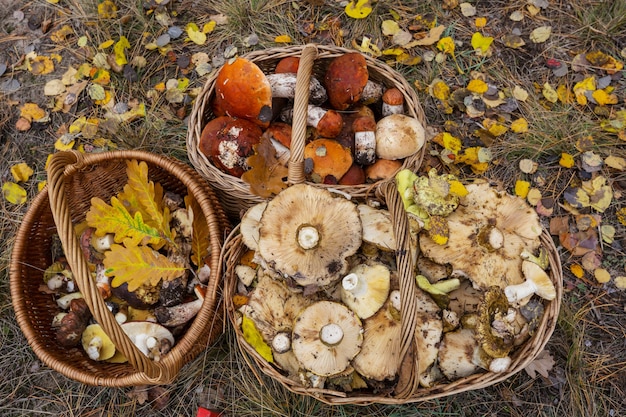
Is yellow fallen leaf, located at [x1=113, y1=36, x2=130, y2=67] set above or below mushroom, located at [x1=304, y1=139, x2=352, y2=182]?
above

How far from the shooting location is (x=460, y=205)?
7.80 ft

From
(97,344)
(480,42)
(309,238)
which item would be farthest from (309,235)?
(480,42)

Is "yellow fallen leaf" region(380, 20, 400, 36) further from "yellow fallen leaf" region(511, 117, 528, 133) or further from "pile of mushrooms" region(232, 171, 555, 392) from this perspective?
"pile of mushrooms" region(232, 171, 555, 392)

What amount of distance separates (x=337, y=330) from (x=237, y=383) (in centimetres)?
120

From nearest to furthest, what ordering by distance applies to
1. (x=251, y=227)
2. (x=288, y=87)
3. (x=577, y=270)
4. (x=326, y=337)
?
(x=326, y=337)
(x=251, y=227)
(x=288, y=87)
(x=577, y=270)

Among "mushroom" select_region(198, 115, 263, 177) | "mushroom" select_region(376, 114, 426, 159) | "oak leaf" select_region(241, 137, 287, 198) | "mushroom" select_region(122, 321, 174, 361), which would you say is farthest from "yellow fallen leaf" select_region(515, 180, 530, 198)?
"mushroom" select_region(122, 321, 174, 361)

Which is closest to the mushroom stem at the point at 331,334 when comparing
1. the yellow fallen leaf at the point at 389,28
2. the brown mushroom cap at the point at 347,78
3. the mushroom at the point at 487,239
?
the mushroom at the point at 487,239

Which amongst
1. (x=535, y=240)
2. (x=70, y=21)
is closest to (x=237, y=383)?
(x=535, y=240)

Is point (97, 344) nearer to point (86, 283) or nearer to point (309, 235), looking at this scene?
point (86, 283)

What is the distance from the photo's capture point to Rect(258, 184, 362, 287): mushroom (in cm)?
217

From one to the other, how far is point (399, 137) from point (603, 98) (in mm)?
1902

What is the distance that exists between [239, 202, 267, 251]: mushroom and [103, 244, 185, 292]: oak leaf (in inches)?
19.9

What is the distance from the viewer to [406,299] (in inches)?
75.4

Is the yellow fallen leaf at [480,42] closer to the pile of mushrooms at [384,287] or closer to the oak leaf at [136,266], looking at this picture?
the pile of mushrooms at [384,287]
